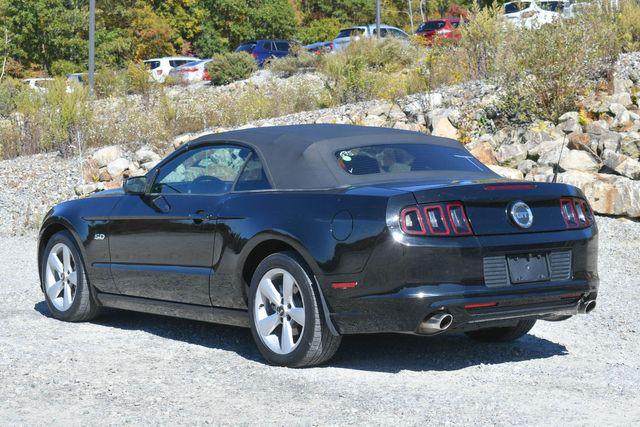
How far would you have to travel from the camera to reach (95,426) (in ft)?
16.1

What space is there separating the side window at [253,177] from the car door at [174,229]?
0.08 m

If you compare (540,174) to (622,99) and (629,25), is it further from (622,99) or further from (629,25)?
(629,25)

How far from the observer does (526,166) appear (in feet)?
44.7

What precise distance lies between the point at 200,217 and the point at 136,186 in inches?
35.6

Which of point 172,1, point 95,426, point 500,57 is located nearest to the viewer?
point 95,426

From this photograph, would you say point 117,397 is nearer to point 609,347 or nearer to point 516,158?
point 609,347

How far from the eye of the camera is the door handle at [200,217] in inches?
262

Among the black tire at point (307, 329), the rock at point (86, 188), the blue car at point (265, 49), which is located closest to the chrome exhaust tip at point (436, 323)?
the black tire at point (307, 329)

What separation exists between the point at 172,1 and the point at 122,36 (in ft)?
16.0

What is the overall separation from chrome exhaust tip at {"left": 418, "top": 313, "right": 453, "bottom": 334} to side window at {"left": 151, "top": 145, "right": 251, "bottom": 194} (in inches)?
69.1

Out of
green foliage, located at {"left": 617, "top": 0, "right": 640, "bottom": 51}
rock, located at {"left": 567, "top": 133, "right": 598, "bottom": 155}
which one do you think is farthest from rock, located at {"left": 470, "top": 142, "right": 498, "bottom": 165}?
green foliage, located at {"left": 617, "top": 0, "right": 640, "bottom": 51}

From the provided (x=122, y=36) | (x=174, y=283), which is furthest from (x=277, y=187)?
(x=122, y=36)

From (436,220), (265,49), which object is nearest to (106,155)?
(436,220)

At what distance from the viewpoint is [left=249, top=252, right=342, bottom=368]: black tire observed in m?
5.94
